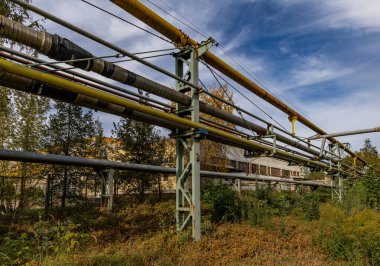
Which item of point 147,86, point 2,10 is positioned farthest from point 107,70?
point 2,10

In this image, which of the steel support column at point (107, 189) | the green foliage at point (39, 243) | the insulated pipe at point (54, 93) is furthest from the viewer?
the steel support column at point (107, 189)

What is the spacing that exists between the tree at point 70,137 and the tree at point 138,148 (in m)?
1.81

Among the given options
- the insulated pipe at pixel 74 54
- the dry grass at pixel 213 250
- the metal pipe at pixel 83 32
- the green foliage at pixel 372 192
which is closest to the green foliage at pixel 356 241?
the dry grass at pixel 213 250

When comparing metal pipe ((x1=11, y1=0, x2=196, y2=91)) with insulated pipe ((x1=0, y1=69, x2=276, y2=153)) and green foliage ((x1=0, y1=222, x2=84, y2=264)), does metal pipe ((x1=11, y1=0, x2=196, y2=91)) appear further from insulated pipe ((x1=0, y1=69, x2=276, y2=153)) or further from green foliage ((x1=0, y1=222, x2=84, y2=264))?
green foliage ((x1=0, y1=222, x2=84, y2=264))

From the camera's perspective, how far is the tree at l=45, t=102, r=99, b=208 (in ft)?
54.9

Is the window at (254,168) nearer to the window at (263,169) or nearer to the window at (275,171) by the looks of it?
the window at (263,169)

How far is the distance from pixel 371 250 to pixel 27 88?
8022mm

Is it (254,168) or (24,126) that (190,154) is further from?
(254,168)

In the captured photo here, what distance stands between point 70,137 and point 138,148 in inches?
159

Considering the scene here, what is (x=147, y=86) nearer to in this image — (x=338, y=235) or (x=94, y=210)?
(x=94, y=210)

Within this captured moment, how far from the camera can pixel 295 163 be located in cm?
1588

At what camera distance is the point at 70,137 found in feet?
58.0

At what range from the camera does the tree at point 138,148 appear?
60.4ft

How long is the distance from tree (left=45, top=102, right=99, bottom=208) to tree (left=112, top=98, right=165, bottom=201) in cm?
181
